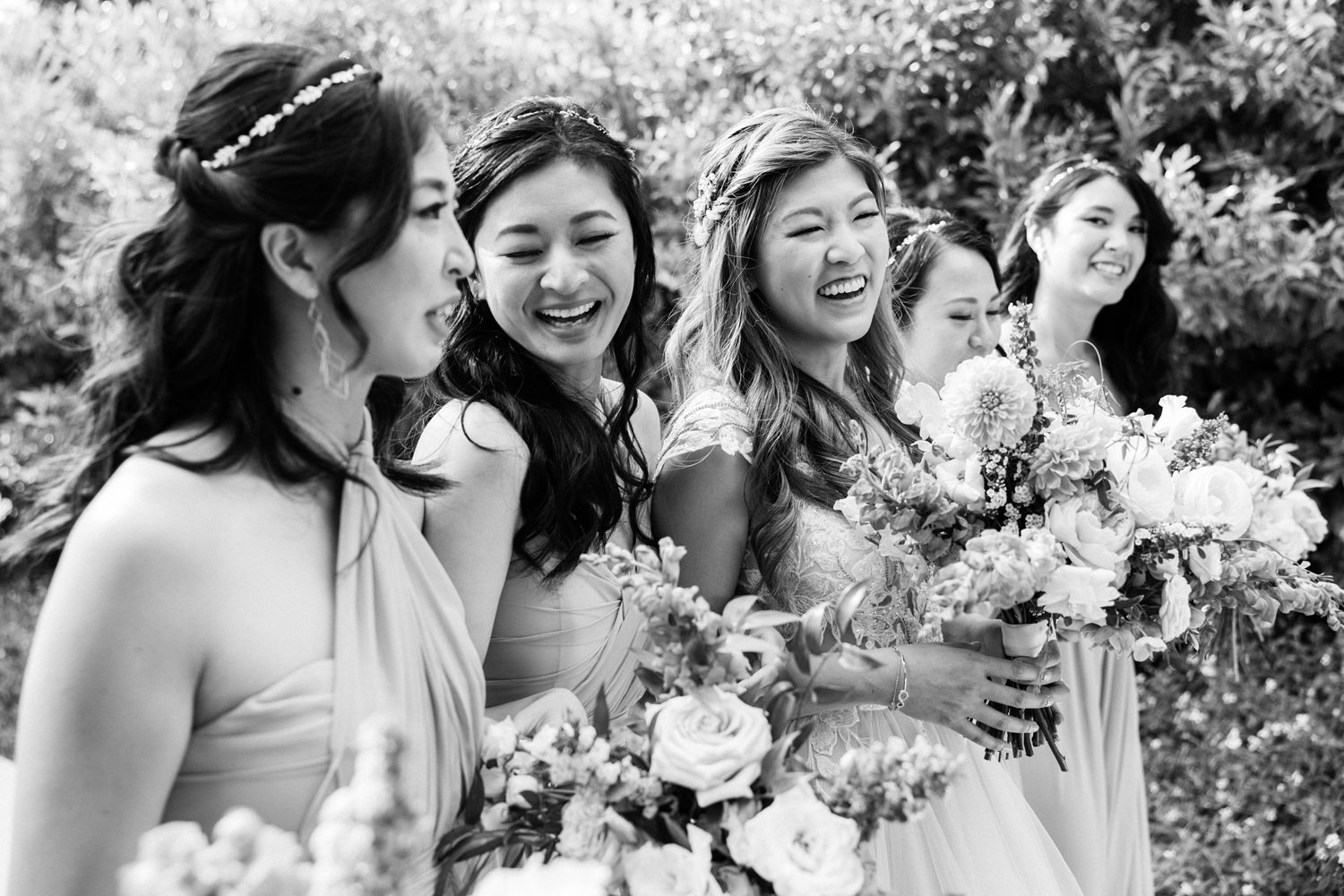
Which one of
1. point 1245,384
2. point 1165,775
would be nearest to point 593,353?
point 1165,775

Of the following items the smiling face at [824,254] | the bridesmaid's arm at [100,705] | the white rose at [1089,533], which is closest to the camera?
the bridesmaid's arm at [100,705]

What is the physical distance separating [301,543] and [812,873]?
889 mm

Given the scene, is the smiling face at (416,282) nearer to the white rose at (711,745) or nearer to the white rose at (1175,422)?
the white rose at (711,745)

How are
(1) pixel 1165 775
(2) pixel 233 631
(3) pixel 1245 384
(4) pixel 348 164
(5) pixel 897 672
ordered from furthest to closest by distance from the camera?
(3) pixel 1245 384 < (1) pixel 1165 775 < (5) pixel 897 672 < (4) pixel 348 164 < (2) pixel 233 631

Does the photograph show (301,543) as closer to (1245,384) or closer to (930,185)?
(930,185)

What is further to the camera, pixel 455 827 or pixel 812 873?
pixel 455 827

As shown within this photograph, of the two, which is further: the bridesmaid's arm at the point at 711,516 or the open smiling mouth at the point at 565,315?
the bridesmaid's arm at the point at 711,516

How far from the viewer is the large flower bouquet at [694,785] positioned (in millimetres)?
1788

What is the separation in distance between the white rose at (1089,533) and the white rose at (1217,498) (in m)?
0.26

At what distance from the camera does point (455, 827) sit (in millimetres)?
1950

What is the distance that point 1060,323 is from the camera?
4.76m

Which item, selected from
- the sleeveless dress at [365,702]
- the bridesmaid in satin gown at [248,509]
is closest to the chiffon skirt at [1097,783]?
the sleeveless dress at [365,702]

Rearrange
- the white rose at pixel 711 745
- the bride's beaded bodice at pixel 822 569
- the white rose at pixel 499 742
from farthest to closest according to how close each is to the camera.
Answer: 1. the bride's beaded bodice at pixel 822 569
2. the white rose at pixel 499 742
3. the white rose at pixel 711 745

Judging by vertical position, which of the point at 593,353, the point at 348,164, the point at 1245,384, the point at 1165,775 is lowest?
the point at 1165,775
